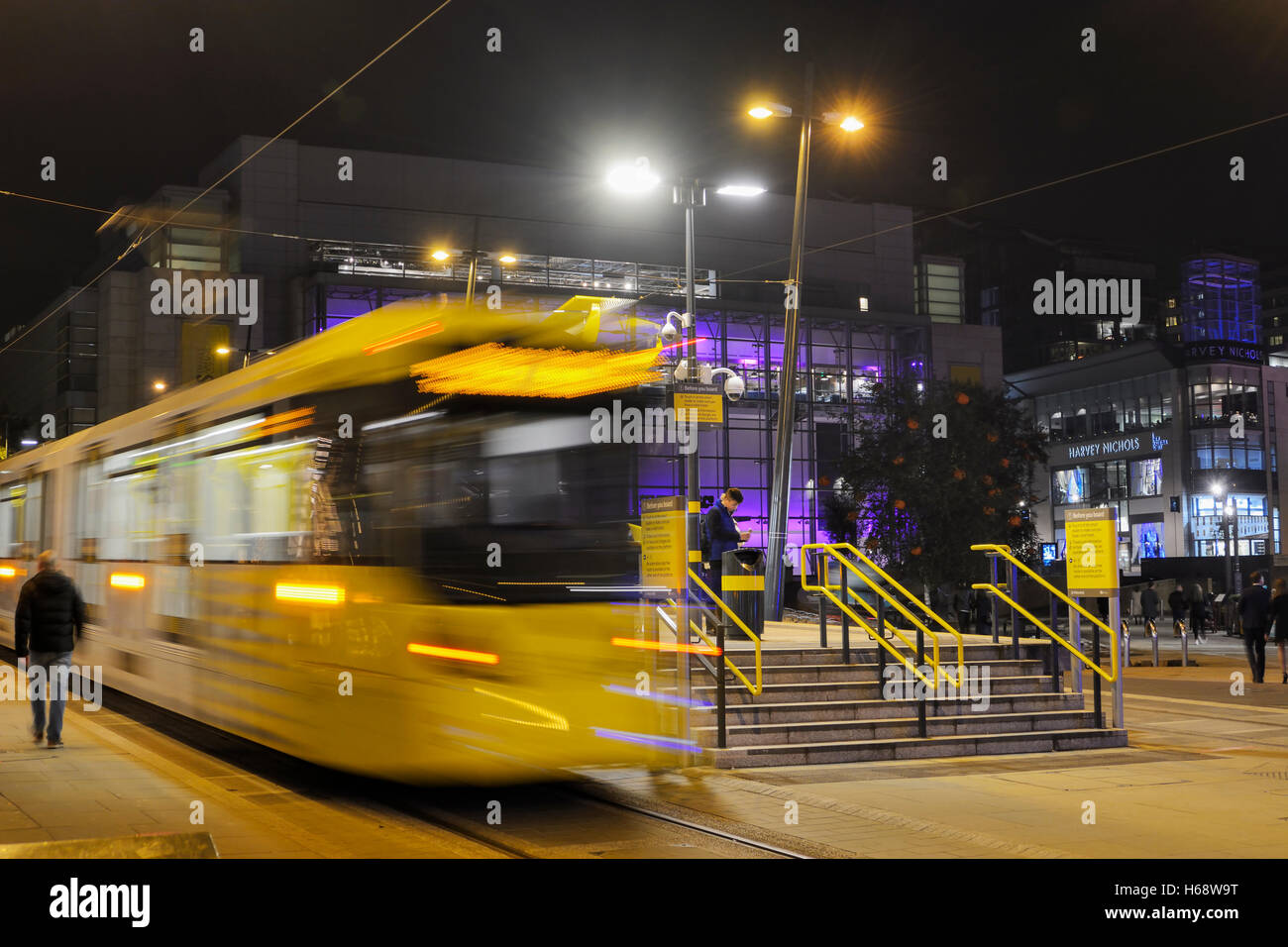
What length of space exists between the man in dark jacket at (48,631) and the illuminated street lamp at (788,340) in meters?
9.59

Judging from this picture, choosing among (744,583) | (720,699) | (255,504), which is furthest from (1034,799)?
(255,504)

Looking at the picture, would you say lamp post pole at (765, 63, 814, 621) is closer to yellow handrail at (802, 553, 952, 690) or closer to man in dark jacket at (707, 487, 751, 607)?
man in dark jacket at (707, 487, 751, 607)

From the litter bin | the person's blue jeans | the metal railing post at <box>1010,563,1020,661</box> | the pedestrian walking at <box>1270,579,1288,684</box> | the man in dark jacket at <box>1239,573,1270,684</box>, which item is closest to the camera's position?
the person's blue jeans

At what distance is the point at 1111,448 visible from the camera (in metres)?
77.9

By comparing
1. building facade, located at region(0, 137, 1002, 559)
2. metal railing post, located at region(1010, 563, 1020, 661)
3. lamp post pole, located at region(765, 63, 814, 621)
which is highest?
building facade, located at region(0, 137, 1002, 559)

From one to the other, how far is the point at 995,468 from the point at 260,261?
34.8 m

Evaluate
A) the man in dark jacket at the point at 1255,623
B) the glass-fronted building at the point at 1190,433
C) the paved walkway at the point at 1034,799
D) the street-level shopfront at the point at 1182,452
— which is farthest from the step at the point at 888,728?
the street-level shopfront at the point at 1182,452

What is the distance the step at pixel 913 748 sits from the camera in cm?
1159

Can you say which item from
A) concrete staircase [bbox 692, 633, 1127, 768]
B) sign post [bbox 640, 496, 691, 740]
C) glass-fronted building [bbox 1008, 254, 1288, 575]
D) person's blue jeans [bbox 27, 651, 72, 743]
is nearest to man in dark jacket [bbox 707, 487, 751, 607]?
sign post [bbox 640, 496, 691, 740]

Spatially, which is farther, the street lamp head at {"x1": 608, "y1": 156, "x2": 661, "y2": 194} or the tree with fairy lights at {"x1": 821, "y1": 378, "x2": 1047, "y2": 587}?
the tree with fairy lights at {"x1": 821, "y1": 378, "x2": 1047, "y2": 587}

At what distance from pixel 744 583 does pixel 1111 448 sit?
6921 cm

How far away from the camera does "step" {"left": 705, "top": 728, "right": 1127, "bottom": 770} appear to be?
38.0 feet

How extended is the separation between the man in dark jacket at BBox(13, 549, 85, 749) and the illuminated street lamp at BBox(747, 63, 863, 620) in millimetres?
9594
